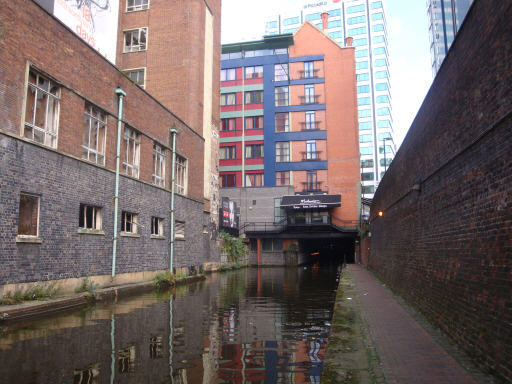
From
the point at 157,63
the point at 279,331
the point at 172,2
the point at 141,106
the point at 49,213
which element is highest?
the point at 172,2

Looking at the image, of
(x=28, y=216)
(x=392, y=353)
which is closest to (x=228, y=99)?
(x=28, y=216)

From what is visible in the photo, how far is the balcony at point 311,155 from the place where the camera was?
151ft

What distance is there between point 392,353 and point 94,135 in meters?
13.0

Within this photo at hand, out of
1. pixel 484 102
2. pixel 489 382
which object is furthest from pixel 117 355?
pixel 484 102

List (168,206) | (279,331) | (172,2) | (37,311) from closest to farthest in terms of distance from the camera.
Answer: (279,331) < (37,311) < (168,206) < (172,2)

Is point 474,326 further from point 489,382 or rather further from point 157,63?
point 157,63

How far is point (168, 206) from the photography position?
66.7 ft

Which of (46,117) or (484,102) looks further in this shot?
(46,117)

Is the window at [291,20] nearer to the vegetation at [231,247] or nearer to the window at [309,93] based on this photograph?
the window at [309,93]

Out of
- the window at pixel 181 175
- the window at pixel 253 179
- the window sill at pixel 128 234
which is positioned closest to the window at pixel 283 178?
the window at pixel 253 179

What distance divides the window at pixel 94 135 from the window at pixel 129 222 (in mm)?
2516

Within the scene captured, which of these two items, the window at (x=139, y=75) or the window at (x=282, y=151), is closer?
the window at (x=139, y=75)

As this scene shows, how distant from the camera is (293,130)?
4775 centimetres

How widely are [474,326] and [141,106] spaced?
52.4 ft
